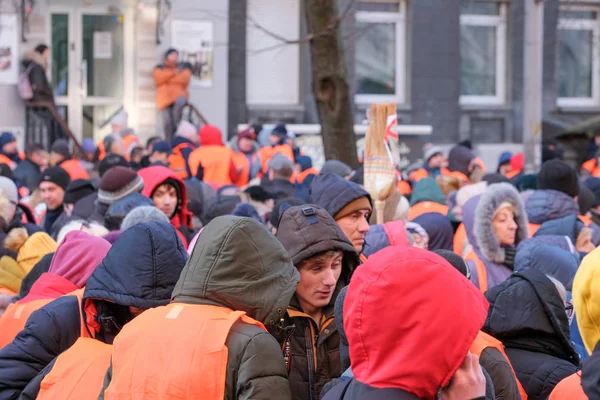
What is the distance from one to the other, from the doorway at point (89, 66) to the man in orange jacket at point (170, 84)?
105cm

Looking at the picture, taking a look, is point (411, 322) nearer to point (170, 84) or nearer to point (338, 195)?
point (338, 195)

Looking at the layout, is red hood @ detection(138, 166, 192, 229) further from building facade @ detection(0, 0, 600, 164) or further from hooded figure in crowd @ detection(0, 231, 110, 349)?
building facade @ detection(0, 0, 600, 164)

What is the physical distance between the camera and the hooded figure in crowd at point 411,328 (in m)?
2.85

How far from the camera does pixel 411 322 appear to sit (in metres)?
2.87

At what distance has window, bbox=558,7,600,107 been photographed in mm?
25297

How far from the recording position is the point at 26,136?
739 inches

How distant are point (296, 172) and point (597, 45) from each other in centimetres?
1343

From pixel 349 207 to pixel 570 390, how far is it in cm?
236

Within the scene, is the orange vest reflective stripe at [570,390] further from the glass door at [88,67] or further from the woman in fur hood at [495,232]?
the glass door at [88,67]

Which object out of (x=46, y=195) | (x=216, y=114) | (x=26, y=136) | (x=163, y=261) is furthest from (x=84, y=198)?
(x=216, y=114)

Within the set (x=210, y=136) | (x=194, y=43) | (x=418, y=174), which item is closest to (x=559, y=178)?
(x=418, y=174)

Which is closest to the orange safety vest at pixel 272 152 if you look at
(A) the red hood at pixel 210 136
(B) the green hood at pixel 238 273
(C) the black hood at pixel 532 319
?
(A) the red hood at pixel 210 136

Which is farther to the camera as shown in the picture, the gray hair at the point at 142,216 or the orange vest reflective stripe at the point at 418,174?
the orange vest reflective stripe at the point at 418,174

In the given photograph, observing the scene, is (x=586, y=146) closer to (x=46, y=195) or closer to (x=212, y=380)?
(x=46, y=195)
